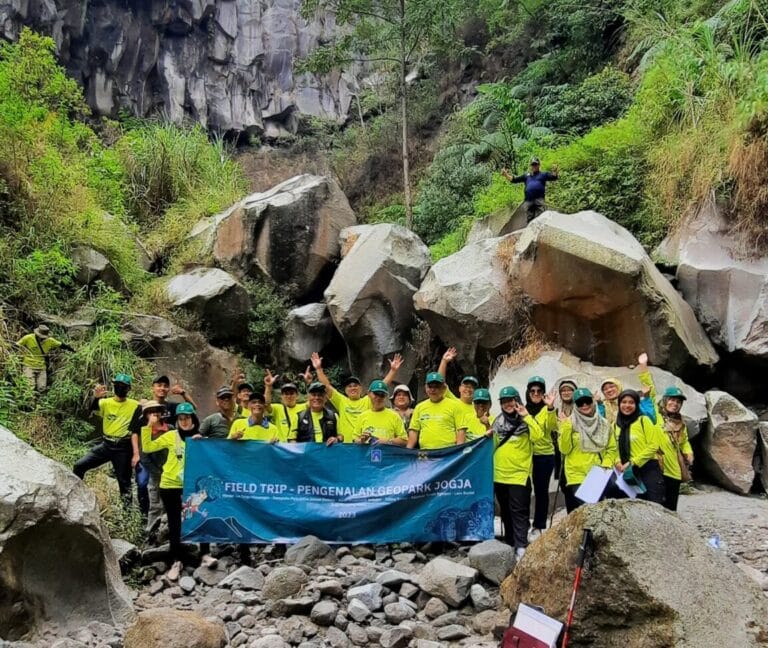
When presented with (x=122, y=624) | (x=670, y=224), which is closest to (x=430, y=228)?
(x=670, y=224)

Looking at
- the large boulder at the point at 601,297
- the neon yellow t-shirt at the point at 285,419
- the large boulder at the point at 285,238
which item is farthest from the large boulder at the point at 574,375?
the large boulder at the point at 285,238

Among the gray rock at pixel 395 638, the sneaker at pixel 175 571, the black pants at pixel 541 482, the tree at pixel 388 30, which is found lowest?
the sneaker at pixel 175 571

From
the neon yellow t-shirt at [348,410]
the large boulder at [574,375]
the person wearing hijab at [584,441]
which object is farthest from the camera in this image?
the large boulder at [574,375]

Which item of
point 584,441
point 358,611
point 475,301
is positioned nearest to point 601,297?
point 475,301

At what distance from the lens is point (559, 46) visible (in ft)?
59.5

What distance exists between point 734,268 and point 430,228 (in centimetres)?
757

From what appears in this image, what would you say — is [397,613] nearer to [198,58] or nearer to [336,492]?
[336,492]

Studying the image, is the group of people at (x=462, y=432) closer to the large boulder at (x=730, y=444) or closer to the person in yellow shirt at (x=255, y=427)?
the person in yellow shirt at (x=255, y=427)

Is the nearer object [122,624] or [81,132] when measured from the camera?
[122,624]

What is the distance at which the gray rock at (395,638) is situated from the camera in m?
4.09

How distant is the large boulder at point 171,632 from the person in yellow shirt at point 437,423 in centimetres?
255

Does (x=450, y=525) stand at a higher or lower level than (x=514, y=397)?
lower

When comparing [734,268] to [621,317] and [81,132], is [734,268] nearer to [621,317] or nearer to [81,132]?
Answer: [621,317]

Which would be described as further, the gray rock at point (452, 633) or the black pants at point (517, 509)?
the black pants at point (517, 509)
